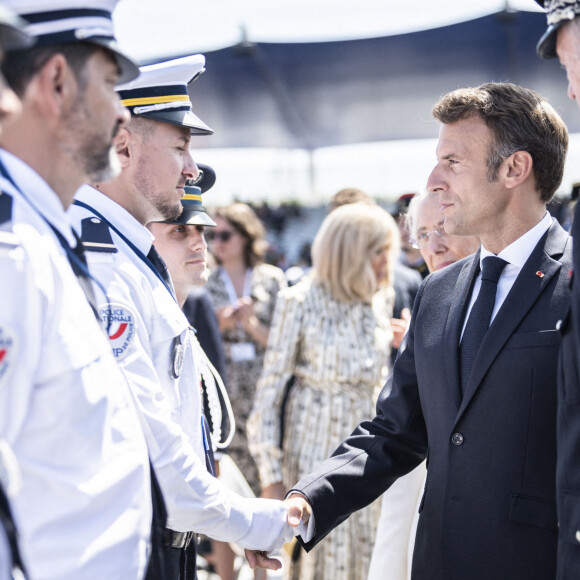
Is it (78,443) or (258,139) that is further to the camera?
(258,139)

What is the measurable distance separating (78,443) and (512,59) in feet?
27.0

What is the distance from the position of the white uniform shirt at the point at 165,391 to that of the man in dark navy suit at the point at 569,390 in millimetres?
877

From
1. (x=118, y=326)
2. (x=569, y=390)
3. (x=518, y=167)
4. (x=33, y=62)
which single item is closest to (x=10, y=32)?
(x=33, y=62)

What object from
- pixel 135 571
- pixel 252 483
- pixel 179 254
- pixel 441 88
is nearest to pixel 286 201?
pixel 441 88

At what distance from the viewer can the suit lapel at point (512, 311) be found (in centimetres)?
215

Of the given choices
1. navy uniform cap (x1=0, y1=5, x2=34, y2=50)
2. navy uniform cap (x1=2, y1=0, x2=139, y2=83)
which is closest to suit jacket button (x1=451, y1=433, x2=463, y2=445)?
navy uniform cap (x1=2, y1=0, x2=139, y2=83)

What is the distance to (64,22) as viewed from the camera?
1.47 m

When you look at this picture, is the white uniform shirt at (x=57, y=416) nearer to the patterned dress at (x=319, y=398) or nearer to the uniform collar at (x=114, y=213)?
the uniform collar at (x=114, y=213)

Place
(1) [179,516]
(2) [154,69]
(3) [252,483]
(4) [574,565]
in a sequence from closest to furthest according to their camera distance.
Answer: (4) [574,565] → (1) [179,516] → (2) [154,69] → (3) [252,483]

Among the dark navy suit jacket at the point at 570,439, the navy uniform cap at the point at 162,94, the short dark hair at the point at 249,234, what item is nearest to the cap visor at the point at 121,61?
the navy uniform cap at the point at 162,94

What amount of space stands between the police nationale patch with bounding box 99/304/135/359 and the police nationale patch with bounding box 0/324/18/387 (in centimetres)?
62

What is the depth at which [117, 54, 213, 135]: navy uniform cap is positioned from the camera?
2.38m

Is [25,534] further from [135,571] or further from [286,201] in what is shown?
[286,201]

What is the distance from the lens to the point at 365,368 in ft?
13.6
